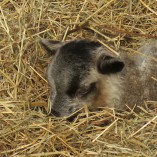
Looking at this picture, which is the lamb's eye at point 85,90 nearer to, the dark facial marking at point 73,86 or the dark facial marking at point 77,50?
the dark facial marking at point 73,86

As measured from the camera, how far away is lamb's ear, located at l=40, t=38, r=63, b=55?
6242 mm

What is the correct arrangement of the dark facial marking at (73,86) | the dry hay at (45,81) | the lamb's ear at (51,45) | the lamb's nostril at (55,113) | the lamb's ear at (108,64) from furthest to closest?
the lamb's ear at (51,45) < the lamb's nostril at (55,113) < the dark facial marking at (73,86) < the lamb's ear at (108,64) < the dry hay at (45,81)

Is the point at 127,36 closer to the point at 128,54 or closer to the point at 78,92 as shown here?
the point at 128,54

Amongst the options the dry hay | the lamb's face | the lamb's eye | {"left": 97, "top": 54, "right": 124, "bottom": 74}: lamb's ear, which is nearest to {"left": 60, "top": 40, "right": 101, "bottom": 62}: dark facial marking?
the lamb's face

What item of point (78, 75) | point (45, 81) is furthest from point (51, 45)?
point (78, 75)

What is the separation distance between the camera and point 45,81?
659 centimetres

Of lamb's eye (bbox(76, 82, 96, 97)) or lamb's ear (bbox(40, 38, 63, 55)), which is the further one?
lamb's ear (bbox(40, 38, 63, 55))

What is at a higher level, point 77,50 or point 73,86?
point 77,50

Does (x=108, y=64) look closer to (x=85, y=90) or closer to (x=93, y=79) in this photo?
(x=93, y=79)

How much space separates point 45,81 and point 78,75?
943mm

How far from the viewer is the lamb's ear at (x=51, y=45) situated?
6.24 m

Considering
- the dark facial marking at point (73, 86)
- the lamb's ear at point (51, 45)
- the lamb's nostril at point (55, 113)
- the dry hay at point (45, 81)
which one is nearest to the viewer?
the dry hay at point (45, 81)

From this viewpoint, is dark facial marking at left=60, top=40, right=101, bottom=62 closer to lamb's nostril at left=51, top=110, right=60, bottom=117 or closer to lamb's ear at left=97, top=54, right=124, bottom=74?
lamb's ear at left=97, top=54, right=124, bottom=74

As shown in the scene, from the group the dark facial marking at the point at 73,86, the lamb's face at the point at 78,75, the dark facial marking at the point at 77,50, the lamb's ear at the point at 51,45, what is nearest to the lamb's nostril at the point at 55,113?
the lamb's face at the point at 78,75
